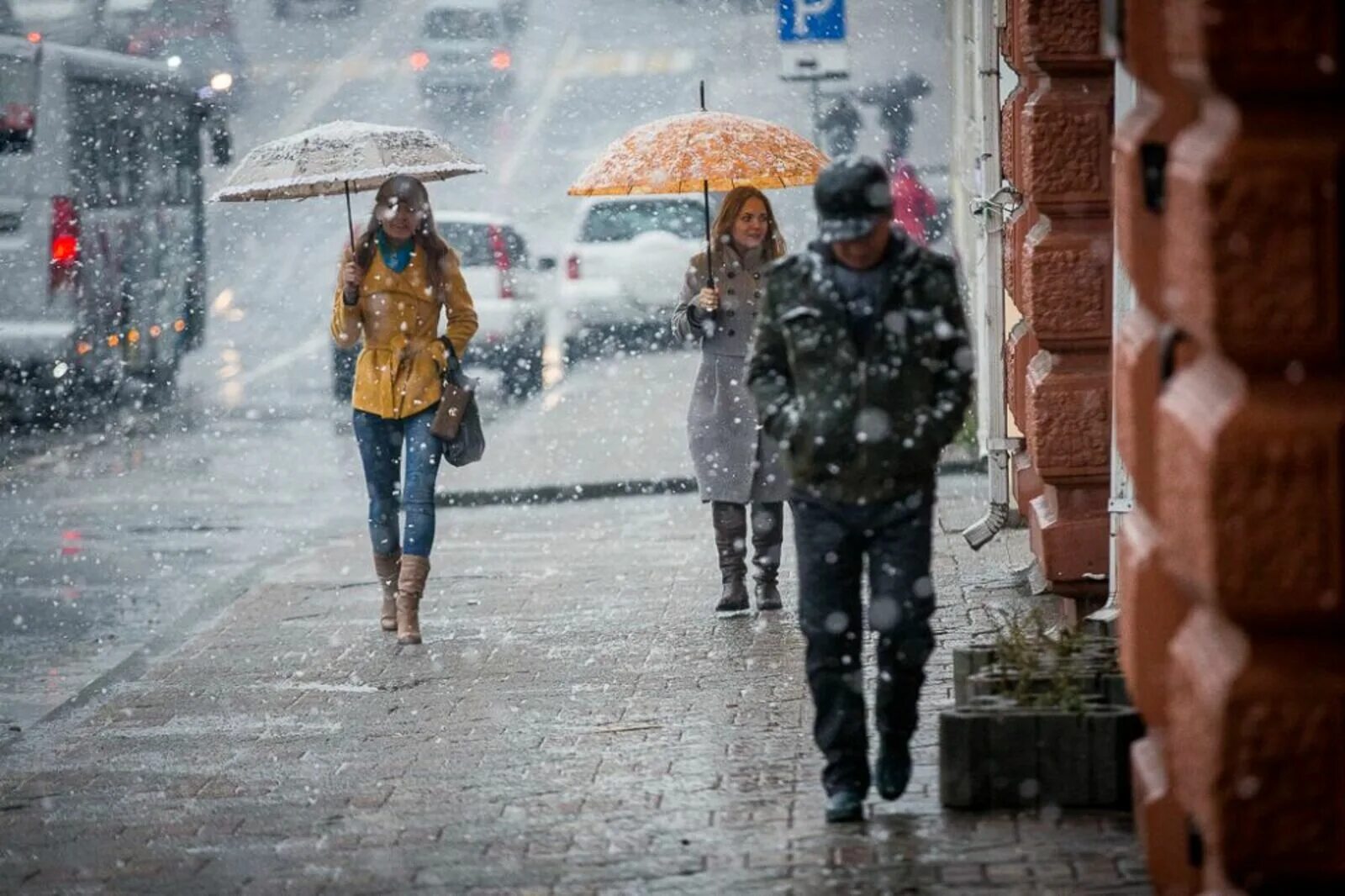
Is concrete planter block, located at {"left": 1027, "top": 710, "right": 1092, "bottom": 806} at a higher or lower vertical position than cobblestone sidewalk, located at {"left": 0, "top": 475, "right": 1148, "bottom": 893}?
higher

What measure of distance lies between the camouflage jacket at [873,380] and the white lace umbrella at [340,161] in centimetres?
385

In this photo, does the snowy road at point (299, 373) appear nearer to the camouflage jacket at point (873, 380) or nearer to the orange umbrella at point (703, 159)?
the orange umbrella at point (703, 159)

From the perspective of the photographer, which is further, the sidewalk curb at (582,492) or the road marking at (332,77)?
the road marking at (332,77)

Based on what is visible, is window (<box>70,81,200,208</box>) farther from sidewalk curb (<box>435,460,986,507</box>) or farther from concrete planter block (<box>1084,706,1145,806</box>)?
concrete planter block (<box>1084,706,1145,806</box>)

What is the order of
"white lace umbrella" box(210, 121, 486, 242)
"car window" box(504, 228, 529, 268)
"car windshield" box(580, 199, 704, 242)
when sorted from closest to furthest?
"white lace umbrella" box(210, 121, 486, 242) → "car window" box(504, 228, 529, 268) → "car windshield" box(580, 199, 704, 242)

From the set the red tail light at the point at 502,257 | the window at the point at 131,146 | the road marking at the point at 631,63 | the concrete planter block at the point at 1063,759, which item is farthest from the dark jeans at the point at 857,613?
the road marking at the point at 631,63

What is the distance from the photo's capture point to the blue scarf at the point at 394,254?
10258 mm

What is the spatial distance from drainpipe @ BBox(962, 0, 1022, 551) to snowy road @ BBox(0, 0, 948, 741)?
3.75 metres

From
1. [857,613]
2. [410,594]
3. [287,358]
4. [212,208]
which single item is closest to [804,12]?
[410,594]

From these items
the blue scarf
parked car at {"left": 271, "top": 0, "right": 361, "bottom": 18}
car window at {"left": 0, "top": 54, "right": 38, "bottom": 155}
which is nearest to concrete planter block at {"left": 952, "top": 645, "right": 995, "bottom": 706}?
the blue scarf

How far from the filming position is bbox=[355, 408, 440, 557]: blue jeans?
10.2m

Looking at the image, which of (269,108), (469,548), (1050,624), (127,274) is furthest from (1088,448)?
(269,108)

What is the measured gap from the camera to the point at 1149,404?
5477mm

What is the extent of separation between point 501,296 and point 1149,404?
1885 cm
